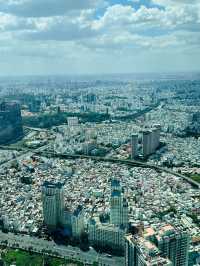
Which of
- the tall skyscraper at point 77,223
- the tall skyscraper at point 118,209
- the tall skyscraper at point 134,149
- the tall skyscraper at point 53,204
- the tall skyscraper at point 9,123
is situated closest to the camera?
the tall skyscraper at point 118,209

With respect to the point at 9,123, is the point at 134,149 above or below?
below

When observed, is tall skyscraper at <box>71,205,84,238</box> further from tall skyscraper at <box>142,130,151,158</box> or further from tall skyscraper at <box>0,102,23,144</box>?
tall skyscraper at <box>0,102,23,144</box>

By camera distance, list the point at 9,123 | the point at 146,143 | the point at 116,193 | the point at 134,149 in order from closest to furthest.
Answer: the point at 116,193
the point at 134,149
the point at 146,143
the point at 9,123

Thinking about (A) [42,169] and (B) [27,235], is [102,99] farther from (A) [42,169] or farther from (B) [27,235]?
(B) [27,235]

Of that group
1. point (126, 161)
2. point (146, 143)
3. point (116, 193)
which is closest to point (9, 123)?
point (126, 161)

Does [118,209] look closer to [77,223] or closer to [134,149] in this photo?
[77,223]

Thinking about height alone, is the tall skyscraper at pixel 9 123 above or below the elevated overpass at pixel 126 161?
above

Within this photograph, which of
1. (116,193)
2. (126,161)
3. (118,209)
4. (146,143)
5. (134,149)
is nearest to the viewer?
(118,209)

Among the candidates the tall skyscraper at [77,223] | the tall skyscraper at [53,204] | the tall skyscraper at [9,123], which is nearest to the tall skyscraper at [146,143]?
the tall skyscraper at [53,204]

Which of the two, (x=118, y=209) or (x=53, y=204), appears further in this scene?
(x=53, y=204)

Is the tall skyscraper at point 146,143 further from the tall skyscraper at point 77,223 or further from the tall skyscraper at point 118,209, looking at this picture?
the tall skyscraper at point 77,223

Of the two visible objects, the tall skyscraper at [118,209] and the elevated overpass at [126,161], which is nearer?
the tall skyscraper at [118,209]
